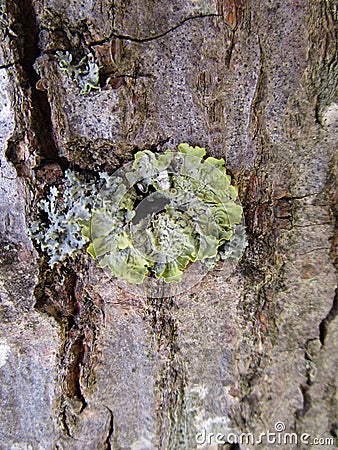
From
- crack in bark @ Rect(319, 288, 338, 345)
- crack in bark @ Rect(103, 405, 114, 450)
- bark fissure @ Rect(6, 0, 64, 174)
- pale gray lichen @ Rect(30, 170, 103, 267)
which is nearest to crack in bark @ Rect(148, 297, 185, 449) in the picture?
crack in bark @ Rect(103, 405, 114, 450)

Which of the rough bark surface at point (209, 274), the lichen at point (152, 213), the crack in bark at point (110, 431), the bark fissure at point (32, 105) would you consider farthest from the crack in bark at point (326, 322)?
the bark fissure at point (32, 105)

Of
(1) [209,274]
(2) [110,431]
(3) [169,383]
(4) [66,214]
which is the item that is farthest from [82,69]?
(2) [110,431]

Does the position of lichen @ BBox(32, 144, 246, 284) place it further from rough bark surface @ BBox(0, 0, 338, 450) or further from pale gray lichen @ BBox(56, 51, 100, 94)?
pale gray lichen @ BBox(56, 51, 100, 94)

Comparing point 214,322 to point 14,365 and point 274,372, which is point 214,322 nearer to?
point 274,372

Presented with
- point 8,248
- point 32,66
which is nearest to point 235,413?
point 8,248

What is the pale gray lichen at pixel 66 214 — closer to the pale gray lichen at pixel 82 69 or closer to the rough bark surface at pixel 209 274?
the rough bark surface at pixel 209 274

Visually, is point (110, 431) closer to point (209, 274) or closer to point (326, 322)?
point (209, 274)
